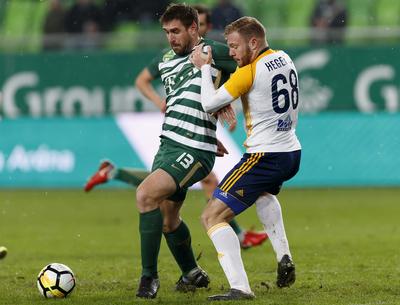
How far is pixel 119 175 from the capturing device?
11.1 metres

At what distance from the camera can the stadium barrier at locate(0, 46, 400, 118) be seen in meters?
17.3

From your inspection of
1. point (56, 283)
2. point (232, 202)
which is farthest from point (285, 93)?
point (56, 283)

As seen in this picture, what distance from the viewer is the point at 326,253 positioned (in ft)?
33.1

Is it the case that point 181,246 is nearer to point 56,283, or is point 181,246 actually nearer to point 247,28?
point 56,283

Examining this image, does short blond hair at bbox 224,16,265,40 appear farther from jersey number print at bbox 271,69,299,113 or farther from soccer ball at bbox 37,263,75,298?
soccer ball at bbox 37,263,75,298

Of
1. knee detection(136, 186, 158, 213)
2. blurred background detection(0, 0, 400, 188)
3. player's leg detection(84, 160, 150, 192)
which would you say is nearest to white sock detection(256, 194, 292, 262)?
knee detection(136, 186, 158, 213)

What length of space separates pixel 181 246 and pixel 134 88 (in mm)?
9937

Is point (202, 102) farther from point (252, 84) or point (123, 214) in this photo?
point (123, 214)

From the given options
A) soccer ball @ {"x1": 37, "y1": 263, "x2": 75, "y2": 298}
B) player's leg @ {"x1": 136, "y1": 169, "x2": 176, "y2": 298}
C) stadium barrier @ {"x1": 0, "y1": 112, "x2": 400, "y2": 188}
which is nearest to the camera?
player's leg @ {"x1": 136, "y1": 169, "x2": 176, "y2": 298}

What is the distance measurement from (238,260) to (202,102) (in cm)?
113

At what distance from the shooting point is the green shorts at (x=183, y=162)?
290 inches

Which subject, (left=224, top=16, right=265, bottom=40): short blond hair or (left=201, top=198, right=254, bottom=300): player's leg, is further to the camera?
(left=224, top=16, right=265, bottom=40): short blond hair

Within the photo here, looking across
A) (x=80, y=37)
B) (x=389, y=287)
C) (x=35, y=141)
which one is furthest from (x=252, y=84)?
(x=80, y=37)

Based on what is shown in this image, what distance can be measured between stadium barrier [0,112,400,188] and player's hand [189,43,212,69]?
842 cm
